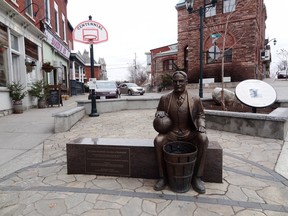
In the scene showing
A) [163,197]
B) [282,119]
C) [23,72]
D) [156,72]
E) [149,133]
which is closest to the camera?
[163,197]

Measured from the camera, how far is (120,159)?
317 cm

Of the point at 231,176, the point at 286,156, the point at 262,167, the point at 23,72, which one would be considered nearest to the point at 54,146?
the point at 231,176

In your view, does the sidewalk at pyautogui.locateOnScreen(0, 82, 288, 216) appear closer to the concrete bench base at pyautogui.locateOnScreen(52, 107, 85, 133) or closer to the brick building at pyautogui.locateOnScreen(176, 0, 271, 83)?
the concrete bench base at pyautogui.locateOnScreen(52, 107, 85, 133)

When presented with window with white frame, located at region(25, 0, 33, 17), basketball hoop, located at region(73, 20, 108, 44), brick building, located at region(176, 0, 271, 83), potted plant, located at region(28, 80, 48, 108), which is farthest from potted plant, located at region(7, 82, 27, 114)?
brick building, located at region(176, 0, 271, 83)

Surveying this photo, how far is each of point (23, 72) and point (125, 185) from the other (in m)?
9.71

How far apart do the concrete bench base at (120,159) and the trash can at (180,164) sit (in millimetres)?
361

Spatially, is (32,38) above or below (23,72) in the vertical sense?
above

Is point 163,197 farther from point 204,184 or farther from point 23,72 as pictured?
point 23,72

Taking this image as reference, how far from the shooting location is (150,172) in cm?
313

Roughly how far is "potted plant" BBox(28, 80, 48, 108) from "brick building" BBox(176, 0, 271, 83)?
12.2 m

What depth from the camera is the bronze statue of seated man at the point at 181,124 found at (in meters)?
2.75

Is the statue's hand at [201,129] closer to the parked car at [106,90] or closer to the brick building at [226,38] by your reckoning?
the parked car at [106,90]

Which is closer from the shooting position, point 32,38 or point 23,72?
point 23,72

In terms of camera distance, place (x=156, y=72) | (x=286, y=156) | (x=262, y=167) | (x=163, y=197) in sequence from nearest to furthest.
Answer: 1. (x=163, y=197)
2. (x=262, y=167)
3. (x=286, y=156)
4. (x=156, y=72)
